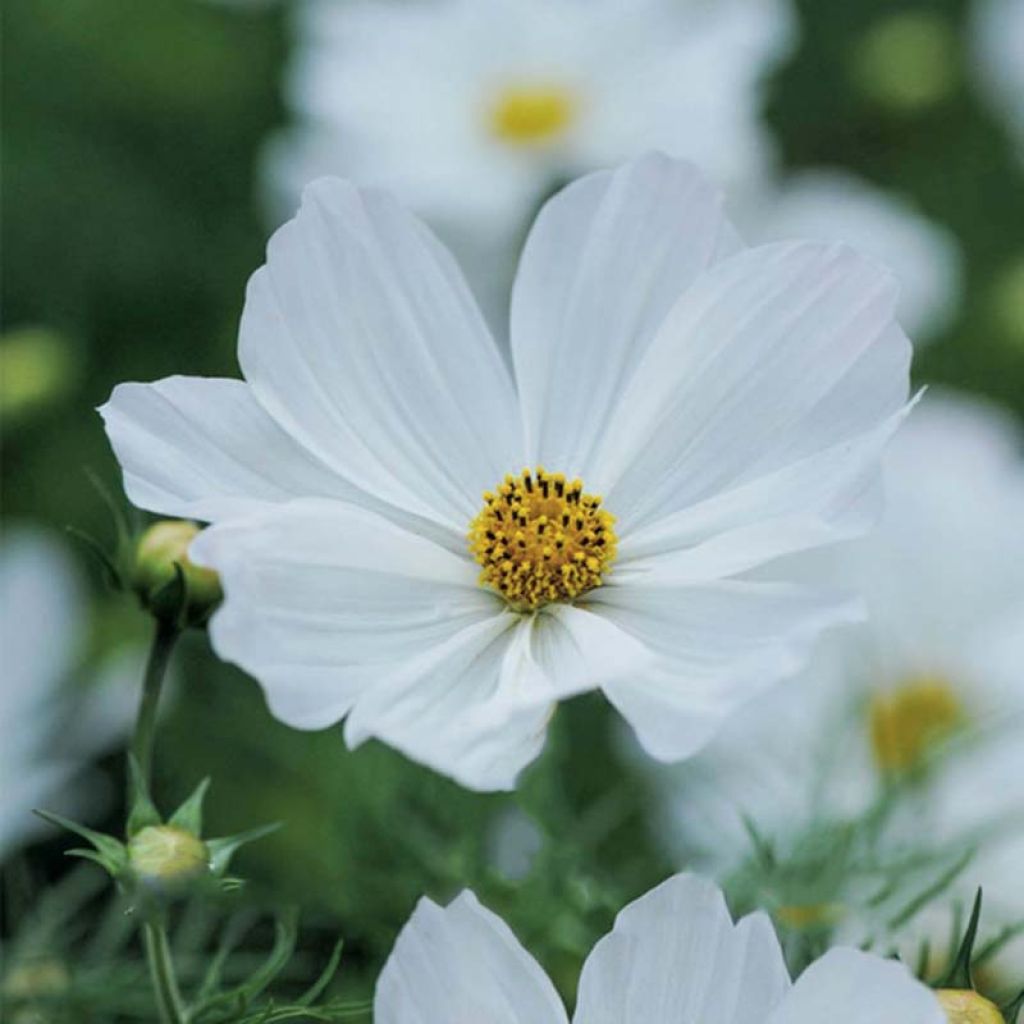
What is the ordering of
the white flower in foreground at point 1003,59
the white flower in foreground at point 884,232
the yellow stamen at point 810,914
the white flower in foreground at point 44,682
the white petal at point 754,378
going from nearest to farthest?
1. the white petal at point 754,378
2. the yellow stamen at point 810,914
3. the white flower in foreground at point 44,682
4. the white flower in foreground at point 884,232
5. the white flower in foreground at point 1003,59

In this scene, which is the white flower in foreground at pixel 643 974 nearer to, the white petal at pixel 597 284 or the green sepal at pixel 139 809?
the green sepal at pixel 139 809

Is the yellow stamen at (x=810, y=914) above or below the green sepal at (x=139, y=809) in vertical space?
below

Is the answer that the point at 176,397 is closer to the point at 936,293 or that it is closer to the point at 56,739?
the point at 56,739

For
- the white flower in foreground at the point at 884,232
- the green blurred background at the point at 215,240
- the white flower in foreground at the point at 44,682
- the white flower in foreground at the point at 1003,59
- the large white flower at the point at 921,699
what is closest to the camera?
the large white flower at the point at 921,699

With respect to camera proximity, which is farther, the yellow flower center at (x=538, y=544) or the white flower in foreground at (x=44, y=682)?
the white flower in foreground at (x=44, y=682)

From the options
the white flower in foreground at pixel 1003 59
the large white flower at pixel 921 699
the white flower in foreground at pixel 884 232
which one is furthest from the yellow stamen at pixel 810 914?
the white flower in foreground at pixel 1003 59

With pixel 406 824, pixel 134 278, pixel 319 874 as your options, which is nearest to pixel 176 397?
pixel 406 824

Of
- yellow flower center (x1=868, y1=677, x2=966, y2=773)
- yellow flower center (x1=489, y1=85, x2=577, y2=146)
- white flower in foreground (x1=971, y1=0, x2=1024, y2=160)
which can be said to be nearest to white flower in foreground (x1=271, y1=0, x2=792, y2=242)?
yellow flower center (x1=489, y1=85, x2=577, y2=146)
